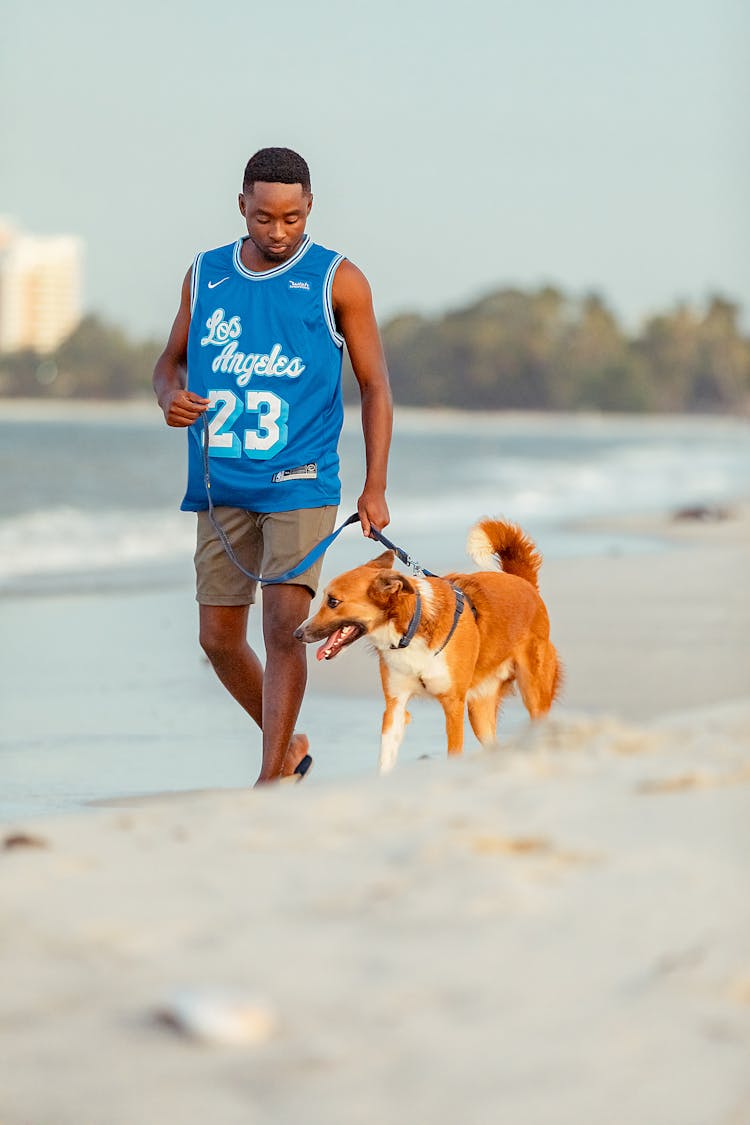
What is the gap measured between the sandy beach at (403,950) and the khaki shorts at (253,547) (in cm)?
168

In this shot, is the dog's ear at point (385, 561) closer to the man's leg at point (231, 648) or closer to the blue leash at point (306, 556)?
the blue leash at point (306, 556)

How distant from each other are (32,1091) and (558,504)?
2347cm

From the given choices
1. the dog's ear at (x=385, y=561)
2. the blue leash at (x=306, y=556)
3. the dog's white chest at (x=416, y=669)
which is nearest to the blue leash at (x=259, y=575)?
the blue leash at (x=306, y=556)

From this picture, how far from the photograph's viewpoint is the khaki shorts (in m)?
4.94

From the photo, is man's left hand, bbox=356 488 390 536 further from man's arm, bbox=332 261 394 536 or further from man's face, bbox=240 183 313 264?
man's face, bbox=240 183 313 264

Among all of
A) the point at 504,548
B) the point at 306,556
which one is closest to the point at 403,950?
the point at 306,556

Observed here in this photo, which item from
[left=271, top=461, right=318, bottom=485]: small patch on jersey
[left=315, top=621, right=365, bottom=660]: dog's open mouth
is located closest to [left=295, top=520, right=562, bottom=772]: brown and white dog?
[left=315, top=621, right=365, bottom=660]: dog's open mouth

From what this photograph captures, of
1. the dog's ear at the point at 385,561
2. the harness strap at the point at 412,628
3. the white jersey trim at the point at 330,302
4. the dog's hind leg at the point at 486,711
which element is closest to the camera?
the white jersey trim at the point at 330,302

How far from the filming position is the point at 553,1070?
2.10 metres

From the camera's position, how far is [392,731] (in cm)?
530

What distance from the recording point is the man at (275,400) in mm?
4828

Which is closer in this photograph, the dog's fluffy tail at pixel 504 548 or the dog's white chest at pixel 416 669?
the dog's white chest at pixel 416 669

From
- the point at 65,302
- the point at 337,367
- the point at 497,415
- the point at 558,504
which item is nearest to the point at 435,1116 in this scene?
the point at 337,367

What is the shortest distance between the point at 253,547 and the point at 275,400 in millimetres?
556
